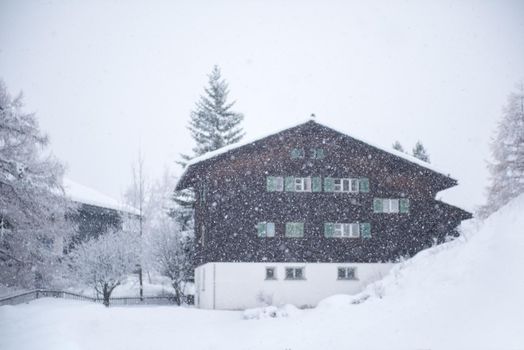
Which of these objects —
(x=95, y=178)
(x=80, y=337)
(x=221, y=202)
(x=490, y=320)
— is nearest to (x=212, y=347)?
(x=80, y=337)

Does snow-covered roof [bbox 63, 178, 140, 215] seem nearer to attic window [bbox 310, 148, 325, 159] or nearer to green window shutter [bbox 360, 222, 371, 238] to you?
attic window [bbox 310, 148, 325, 159]

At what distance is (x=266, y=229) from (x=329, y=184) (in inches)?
169

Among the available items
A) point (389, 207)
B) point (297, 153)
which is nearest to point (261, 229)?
point (297, 153)

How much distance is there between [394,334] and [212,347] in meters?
6.53

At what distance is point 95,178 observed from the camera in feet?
333

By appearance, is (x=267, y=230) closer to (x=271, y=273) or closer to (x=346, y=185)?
(x=271, y=273)

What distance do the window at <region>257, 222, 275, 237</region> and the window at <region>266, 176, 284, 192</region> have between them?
180 cm

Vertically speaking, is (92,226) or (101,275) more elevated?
(92,226)

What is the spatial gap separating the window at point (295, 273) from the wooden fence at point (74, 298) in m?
10.1

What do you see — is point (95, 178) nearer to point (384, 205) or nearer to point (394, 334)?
point (384, 205)

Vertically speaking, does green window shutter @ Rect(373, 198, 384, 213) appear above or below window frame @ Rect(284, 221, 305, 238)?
above

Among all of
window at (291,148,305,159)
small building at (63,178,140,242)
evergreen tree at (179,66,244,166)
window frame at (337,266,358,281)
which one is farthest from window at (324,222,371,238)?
evergreen tree at (179,66,244,166)

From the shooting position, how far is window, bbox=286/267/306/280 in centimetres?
3097

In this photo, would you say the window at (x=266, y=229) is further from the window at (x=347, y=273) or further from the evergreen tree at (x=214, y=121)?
the evergreen tree at (x=214, y=121)
